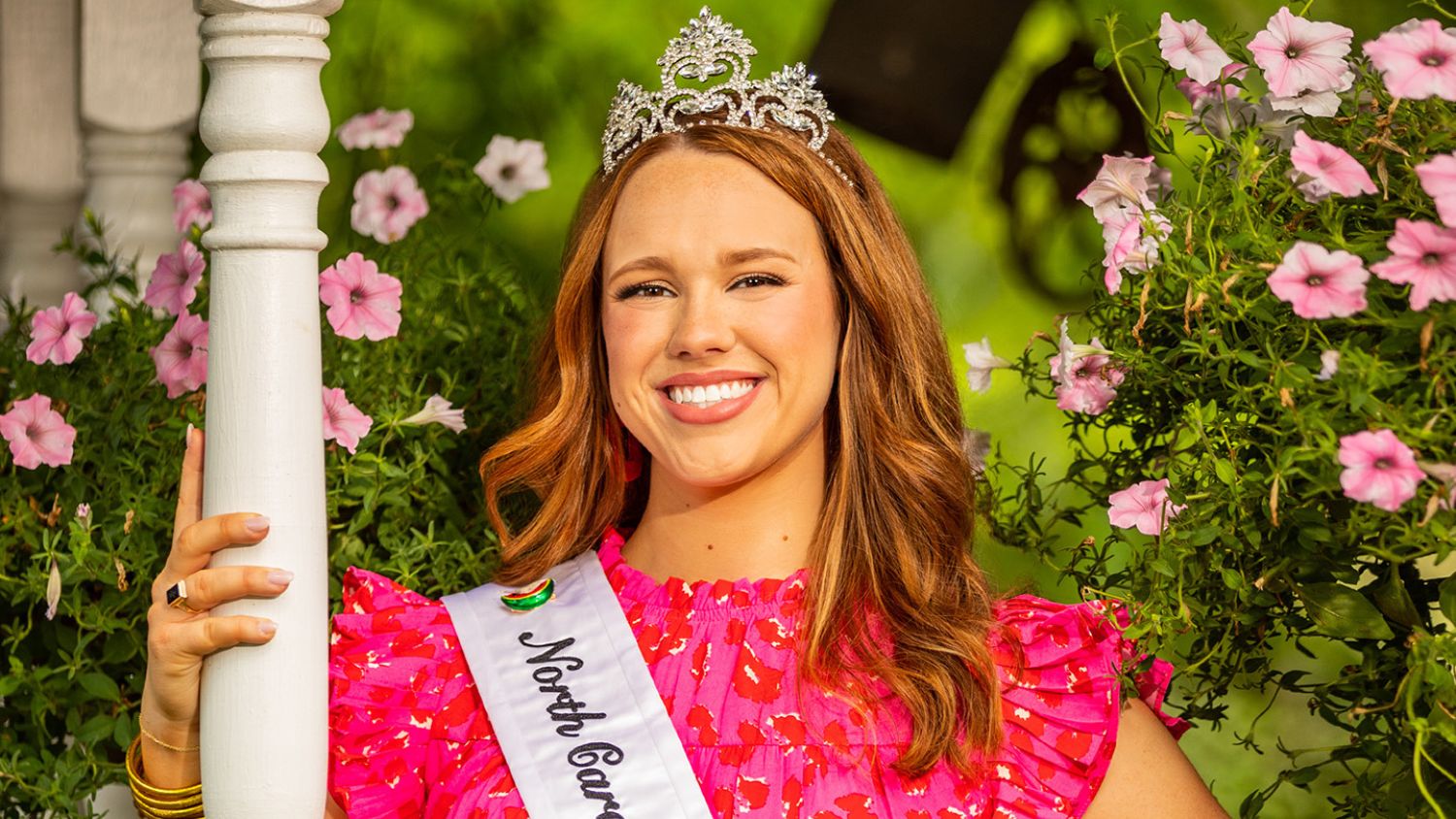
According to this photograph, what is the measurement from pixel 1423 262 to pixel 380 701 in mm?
1242

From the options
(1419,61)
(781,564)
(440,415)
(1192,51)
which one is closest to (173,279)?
(440,415)

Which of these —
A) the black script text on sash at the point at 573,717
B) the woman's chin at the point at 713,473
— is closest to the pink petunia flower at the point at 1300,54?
the woman's chin at the point at 713,473

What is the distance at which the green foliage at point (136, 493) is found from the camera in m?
2.15

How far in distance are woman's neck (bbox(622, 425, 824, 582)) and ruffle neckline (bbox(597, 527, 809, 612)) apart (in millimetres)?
15

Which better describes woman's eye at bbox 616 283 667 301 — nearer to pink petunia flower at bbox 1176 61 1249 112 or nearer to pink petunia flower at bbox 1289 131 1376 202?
pink petunia flower at bbox 1176 61 1249 112

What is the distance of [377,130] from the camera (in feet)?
8.63

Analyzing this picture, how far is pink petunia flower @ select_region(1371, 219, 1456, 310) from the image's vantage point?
54.4 inches

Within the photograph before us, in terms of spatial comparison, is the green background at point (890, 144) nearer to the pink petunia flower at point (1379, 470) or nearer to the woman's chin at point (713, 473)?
the woman's chin at point (713, 473)

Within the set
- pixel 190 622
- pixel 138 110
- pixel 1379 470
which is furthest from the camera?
pixel 138 110

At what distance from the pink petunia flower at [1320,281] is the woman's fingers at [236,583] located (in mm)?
932

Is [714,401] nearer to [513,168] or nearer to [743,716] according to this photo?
[743,716]

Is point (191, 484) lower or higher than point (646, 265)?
lower

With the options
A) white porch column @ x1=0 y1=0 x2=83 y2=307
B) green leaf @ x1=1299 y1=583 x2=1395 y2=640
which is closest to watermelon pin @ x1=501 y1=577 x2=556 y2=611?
green leaf @ x1=1299 y1=583 x2=1395 y2=640

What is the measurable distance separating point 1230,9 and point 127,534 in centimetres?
186
